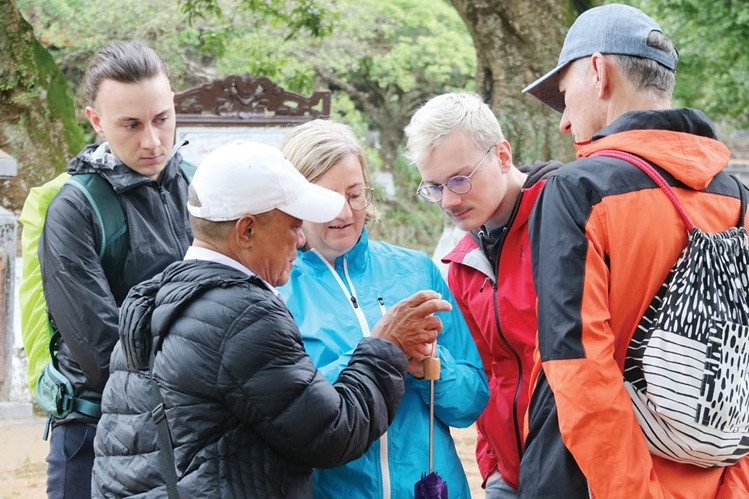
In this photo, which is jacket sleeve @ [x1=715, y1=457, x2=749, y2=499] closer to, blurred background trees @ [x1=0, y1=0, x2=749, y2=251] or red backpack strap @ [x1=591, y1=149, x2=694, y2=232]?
red backpack strap @ [x1=591, y1=149, x2=694, y2=232]

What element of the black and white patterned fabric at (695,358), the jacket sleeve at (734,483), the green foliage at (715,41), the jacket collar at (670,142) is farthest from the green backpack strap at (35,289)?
the green foliage at (715,41)

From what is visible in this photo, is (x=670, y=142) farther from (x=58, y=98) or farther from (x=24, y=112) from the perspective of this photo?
(x=58, y=98)

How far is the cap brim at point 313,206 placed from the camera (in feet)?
6.53

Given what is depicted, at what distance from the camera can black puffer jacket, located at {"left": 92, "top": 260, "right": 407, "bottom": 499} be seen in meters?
1.80

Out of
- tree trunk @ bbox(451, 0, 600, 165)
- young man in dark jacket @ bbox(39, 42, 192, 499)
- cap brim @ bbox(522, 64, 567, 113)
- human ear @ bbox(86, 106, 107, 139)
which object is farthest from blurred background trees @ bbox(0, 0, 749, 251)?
cap brim @ bbox(522, 64, 567, 113)

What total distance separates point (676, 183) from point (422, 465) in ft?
2.96

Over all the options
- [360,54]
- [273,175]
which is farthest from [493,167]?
[360,54]

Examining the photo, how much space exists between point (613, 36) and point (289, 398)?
1.10 meters

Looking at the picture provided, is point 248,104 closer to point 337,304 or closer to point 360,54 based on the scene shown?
point 337,304

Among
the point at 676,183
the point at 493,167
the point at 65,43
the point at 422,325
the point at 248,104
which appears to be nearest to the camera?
the point at 676,183

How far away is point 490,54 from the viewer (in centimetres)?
756

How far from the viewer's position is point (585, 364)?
1894 mm

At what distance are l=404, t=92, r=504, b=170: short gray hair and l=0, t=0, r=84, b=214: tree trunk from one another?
5.03 meters

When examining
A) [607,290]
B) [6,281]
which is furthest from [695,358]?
[6,281]
